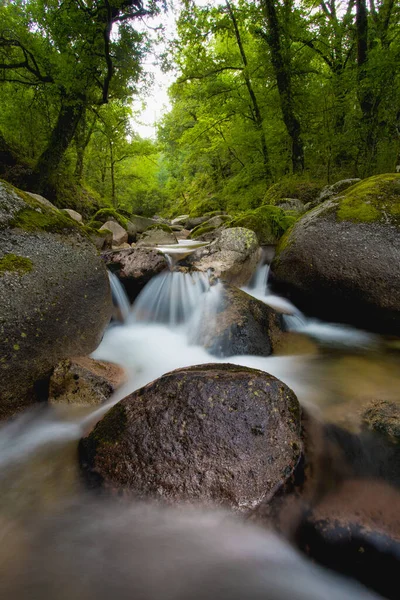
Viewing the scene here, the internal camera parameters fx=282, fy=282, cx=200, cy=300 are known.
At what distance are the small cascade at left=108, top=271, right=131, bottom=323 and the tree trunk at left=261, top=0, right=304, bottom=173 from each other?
8645 mm

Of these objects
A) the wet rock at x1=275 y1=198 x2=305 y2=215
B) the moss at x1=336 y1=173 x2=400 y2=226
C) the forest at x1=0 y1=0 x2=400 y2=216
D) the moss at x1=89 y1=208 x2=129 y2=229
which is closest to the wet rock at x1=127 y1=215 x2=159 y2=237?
the moss at x1=89 y1=208 x2=129 y2=229

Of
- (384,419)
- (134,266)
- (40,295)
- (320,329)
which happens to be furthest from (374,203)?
(40,295)

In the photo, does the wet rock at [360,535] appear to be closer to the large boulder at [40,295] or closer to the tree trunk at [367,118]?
the large boulder at [40,295]

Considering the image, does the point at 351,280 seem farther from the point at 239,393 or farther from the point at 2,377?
the point at 2,377

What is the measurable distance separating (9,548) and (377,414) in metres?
2.51

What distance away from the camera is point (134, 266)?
5.30m

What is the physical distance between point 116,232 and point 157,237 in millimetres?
1668

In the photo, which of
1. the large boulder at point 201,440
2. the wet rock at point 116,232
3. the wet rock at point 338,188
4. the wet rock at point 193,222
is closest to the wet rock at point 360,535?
the large boulder at point 201,440

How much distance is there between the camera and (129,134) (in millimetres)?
16531

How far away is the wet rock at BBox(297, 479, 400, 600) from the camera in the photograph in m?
1.29

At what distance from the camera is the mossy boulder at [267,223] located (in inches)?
277

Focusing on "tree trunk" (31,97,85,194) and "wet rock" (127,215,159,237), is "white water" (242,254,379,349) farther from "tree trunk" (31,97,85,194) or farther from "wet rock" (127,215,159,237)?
"tree trunk" (31,97,85,194)

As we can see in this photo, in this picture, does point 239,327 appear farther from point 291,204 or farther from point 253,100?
point 253,100

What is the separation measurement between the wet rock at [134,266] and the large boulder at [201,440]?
3.39 metres
